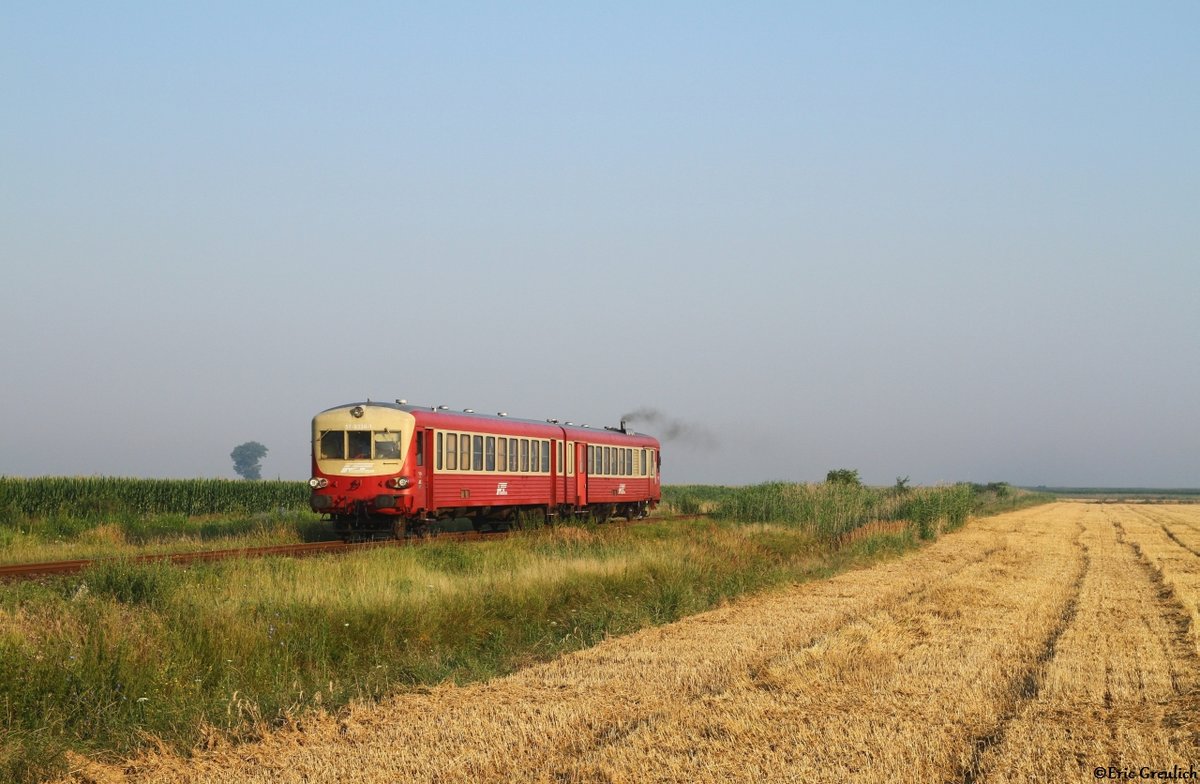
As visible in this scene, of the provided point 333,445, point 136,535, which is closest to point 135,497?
point 136,535

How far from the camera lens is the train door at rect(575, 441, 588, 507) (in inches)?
1391

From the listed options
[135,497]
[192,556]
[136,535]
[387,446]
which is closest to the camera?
[192,556]

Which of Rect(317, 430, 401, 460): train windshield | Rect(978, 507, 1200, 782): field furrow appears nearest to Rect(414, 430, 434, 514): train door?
Rect(317, 430, 401, 460): train windshield

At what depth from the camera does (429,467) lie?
88.3ft

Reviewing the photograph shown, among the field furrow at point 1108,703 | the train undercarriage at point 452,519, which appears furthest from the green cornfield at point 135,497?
the field furrow at point 1108,703

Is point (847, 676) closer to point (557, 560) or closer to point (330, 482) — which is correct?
point (557, 560)

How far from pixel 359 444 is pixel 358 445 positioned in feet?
0.11

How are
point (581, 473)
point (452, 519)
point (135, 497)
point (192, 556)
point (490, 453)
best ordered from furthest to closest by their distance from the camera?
point (135, 497), point (581, 473), point (452, 519), point (490, 453), point (192, 556)

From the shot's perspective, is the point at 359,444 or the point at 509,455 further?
the point at 509,455

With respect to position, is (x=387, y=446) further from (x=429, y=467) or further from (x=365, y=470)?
(x=429, y=467)

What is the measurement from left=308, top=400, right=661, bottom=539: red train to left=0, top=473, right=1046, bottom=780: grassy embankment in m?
4.15

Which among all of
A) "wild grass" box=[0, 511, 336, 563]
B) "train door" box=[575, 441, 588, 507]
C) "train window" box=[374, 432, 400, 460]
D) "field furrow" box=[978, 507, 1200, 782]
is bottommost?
"field furrow" box=[978, 507, 1200, 782]

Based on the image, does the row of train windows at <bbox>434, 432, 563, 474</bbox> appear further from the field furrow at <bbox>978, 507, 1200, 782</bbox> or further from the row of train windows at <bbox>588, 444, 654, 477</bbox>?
the field furrow at <bbox>978, 507, 1200, 782</bbox>

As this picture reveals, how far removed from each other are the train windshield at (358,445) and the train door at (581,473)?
9844 millimetres
